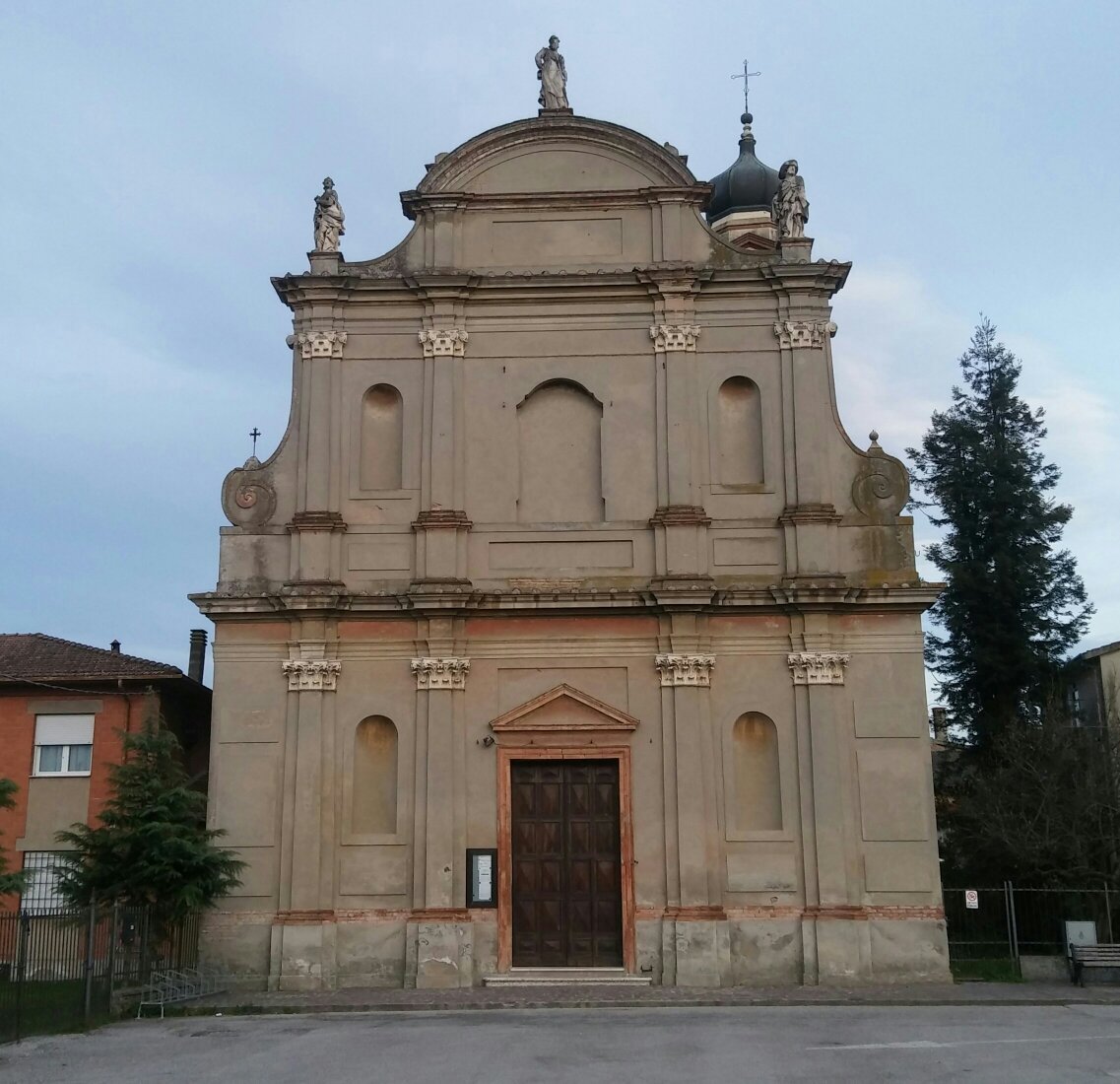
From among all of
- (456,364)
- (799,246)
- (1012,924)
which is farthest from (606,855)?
(799,246)

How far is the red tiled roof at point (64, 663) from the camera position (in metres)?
25.1

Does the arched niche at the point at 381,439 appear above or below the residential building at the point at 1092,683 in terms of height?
above

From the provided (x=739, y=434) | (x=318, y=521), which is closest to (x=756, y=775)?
(x=739, y=434)

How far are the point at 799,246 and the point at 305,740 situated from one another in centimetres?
1178

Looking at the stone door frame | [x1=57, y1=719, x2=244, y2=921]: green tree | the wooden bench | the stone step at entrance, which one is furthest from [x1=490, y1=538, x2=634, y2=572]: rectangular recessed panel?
the wooden bench

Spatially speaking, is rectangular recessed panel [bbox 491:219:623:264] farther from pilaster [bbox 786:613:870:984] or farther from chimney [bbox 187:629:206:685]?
chimney [bbox 187:629:206:685]

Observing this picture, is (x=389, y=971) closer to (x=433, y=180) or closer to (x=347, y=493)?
(x=347, y=493)

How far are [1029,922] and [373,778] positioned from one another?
11287 millimetres

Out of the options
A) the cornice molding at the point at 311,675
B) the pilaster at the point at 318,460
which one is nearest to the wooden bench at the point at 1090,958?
the cornice molding at the point at 311,675

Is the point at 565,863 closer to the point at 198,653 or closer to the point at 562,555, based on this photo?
the point at 562,555

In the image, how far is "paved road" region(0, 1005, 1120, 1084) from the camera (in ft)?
42.4

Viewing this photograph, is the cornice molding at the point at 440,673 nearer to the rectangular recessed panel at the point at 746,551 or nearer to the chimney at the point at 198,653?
the rectangular recessed panel at the point at 746,551

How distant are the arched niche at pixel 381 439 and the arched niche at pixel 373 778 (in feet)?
13.4

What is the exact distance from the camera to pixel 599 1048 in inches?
573
